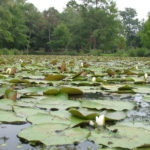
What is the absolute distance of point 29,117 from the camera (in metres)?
1.06

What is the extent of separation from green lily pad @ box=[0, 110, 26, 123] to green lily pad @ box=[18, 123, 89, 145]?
153 mm

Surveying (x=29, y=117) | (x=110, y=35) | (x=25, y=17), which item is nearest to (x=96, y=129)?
(x=29, y=117)

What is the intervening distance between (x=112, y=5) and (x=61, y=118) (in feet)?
85.8

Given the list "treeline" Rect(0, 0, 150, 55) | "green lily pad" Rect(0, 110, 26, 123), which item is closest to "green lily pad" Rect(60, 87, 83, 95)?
"green lily pad" Rect(0, 110, 26, 123)

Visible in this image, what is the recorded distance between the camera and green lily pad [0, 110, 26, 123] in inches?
40.8

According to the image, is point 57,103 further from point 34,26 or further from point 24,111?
point 34,26

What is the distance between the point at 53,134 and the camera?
33.7 inches

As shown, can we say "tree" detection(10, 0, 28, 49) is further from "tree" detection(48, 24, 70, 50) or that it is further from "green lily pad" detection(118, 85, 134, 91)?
"green lily pad" detection(118, 85, 134, 91)

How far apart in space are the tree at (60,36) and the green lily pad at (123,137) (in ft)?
86.6

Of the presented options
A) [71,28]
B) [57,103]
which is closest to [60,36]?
[71,28]

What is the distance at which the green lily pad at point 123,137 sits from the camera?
77cm

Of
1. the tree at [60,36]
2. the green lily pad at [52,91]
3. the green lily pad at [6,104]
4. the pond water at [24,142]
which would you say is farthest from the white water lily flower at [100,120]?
the tree at [60,36]

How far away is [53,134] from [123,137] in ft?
0.87

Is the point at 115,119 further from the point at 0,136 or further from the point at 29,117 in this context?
the point at 0,136
